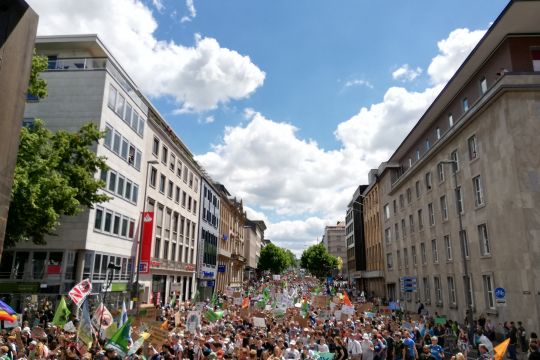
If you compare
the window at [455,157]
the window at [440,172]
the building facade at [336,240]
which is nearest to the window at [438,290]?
the window at [440,172]

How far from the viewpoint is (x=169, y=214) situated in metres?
45.4

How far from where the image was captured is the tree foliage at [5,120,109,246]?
60.0 ft

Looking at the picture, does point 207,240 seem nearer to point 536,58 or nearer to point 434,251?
point 434,251

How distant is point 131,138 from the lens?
3550 centimetres

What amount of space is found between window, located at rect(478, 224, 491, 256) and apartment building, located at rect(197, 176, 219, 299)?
1458 inches

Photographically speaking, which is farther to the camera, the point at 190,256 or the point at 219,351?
the point at 190,256

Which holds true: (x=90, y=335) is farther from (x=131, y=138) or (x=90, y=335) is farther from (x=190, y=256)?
(x=190, y=256)

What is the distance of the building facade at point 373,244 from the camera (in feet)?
203

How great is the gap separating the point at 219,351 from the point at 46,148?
1428cm

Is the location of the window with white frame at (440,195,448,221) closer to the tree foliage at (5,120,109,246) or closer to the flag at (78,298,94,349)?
the tree foliage at (5,120,109,246)

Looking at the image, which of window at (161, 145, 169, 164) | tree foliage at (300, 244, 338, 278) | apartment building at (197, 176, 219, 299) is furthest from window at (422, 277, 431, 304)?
tree foliage at (300, 244, 338, 278)

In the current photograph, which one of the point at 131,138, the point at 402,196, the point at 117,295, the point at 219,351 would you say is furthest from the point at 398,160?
the point at 219,351

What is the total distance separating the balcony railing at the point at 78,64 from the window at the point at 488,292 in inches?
1189

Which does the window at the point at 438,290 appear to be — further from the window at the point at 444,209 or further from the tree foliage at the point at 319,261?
the tree foliage at the point at 319,261
